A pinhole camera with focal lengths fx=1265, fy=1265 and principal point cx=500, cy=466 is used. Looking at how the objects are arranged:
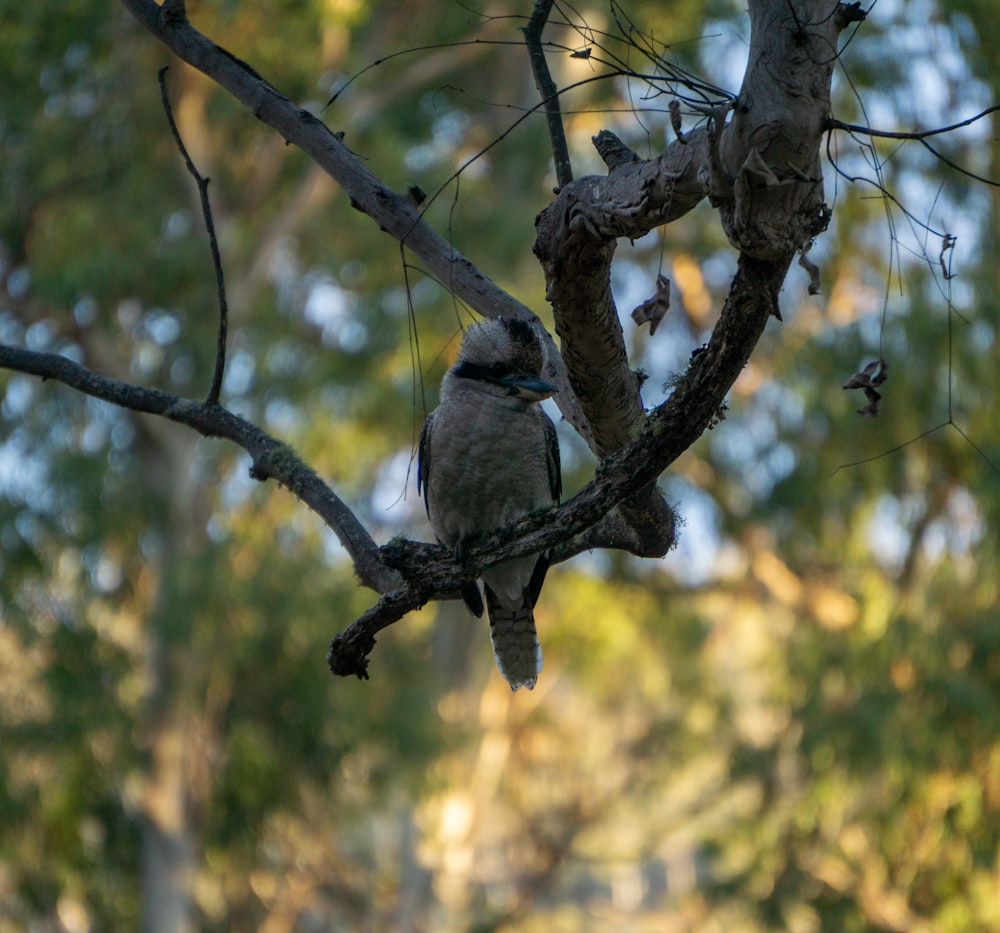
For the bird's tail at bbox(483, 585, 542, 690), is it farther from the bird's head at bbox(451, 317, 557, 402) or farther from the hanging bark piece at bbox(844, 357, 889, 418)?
the hanging bark piece at bbox(844, 357, 889, 418)

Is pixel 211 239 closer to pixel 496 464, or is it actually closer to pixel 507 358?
pixel 507 358

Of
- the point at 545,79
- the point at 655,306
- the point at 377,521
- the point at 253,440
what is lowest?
the point at 655,306

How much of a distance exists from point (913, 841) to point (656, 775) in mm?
5148

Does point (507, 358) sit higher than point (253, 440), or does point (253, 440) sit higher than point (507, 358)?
point (507, 358)

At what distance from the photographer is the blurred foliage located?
8594 millimetres

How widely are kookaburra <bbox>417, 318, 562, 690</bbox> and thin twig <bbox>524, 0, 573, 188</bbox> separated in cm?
46

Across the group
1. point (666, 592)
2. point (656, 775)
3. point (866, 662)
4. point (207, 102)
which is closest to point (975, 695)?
point (866, 662)

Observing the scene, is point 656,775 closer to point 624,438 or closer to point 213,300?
point 213,300

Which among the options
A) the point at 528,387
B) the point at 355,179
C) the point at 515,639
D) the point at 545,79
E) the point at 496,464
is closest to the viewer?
the point at 355,179

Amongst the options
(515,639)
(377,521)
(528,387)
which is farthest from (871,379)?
(377,521)

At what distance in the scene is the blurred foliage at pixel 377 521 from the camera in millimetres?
8594

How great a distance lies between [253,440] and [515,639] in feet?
3.54

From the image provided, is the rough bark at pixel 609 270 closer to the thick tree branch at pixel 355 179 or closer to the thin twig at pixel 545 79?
the thick tree branch at pixel 355 179

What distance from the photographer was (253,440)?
10.5 ft
